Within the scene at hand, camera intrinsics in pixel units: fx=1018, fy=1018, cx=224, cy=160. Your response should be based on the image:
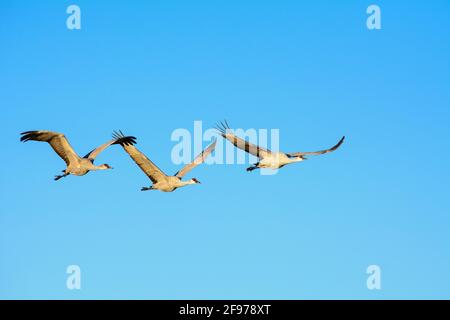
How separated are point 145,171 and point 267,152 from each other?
489 cm

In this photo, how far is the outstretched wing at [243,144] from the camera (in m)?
37.4

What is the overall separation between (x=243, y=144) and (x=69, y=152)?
21.7 feet

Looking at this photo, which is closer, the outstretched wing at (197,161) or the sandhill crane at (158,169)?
the sandhill crane at (158,169)

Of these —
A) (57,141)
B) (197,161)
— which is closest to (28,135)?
(57,141)

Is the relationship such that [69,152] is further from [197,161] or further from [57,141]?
[197,161]

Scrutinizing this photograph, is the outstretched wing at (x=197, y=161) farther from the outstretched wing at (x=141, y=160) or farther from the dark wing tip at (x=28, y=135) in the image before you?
the dark wing tip at (x=28, y=135)

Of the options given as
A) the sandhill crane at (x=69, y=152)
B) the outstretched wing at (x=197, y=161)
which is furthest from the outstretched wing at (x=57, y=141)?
the outstretched wing at (x=197, y=161)

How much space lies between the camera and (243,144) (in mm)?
37625

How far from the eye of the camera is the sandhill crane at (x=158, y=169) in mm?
38125

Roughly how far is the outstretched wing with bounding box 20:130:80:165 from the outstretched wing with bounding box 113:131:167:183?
1.78 metres

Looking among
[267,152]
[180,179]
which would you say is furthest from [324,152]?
[180,179]

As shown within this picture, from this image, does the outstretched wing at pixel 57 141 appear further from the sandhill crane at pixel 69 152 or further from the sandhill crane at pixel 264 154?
the sandhill crane at pixel 264 154
